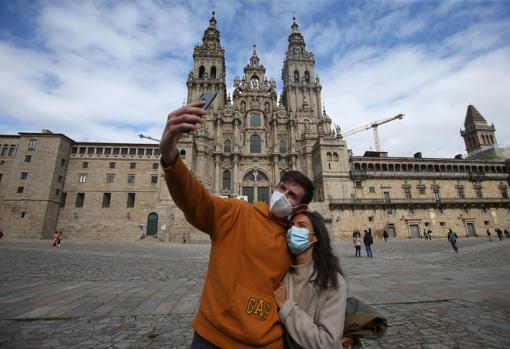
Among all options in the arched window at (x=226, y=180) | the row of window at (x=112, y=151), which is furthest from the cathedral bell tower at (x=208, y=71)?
the arched window at (x=226, y=180)

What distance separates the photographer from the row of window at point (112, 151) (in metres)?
34.4

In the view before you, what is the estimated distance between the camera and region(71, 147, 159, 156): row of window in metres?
34.4

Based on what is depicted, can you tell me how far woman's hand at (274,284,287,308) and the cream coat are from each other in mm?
29

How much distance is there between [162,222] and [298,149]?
24.0 m

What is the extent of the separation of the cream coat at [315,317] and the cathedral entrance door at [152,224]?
109ft

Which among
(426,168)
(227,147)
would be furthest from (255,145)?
(426,168)

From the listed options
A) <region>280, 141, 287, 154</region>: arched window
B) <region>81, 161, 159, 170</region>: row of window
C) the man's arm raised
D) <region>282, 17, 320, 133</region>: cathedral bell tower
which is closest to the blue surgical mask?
the man's arm raised

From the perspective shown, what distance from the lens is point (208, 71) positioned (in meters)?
42.8

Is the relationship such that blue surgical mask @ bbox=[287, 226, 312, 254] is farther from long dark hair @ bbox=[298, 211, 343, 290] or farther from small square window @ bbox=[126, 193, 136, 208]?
small square window @ bbox=[126, 193, 136, 208]

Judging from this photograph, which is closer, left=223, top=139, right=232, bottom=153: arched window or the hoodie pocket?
the hoodie pocket

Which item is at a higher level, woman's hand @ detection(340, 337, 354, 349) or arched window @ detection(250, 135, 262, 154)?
arched window @ detection(250, 135, 262, 154)

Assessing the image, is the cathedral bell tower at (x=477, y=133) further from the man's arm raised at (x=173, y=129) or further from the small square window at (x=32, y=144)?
the small square window at (x=32, y=144)

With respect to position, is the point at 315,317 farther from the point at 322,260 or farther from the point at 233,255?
the point at 233,255

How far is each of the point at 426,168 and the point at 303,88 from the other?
2451 centimetres
